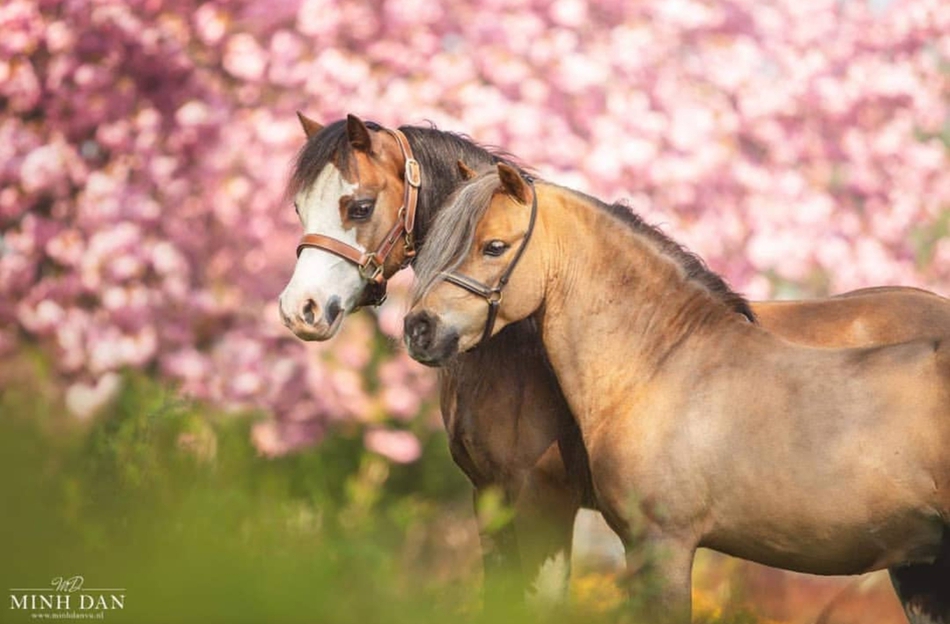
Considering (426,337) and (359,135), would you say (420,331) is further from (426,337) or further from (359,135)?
(359,135)

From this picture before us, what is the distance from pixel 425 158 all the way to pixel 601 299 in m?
1.10

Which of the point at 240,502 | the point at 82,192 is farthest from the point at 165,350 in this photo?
the point at 240,502

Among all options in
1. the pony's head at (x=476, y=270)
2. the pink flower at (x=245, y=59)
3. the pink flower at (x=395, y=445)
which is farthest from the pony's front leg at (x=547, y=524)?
the pink flower at (x=245, y=59)

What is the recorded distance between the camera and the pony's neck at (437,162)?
16.9 ft

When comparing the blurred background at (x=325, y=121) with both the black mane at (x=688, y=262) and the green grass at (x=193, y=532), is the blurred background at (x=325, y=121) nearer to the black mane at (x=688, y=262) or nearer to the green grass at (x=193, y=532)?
the black mane at (x=688, y=262)

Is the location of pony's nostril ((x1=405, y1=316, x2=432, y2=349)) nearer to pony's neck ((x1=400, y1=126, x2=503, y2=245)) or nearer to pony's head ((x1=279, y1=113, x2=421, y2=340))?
pony's head ((x1=279, y1=113, x2=421, y2=340))

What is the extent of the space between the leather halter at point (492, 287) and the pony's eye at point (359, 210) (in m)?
0.79

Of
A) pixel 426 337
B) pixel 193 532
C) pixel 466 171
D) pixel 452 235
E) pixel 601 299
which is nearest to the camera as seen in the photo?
pixel 193 532

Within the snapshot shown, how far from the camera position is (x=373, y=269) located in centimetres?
500

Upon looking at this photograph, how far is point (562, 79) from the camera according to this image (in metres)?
8.66

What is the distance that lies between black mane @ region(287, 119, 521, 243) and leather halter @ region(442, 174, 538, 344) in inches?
26.0

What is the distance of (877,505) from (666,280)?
3.60 feet

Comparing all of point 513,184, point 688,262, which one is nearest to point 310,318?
point 513,184

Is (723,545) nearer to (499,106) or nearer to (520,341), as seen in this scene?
(520,341)
